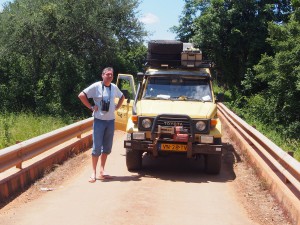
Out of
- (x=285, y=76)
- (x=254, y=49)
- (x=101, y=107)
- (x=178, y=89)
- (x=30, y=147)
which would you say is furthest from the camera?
(x=254, y=49)

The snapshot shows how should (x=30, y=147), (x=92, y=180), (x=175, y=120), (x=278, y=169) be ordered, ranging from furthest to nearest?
(x=175, y=120) → (x=92, y=180) → (x=30, y=147) → (x=278, y=169)

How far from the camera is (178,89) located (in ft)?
30.3

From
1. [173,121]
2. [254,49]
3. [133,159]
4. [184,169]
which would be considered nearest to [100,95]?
[173,121]

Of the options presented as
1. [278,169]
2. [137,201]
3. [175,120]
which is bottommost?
[137,201]

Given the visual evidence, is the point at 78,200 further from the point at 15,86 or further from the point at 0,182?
the point at 15,86

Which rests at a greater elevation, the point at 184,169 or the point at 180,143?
the point at 180,143

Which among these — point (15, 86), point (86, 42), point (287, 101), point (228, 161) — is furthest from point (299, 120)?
point (15, 86)

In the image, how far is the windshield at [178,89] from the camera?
9102 millimetres

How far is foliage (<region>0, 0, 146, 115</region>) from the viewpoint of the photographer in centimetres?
2470

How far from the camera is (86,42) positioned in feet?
86.5

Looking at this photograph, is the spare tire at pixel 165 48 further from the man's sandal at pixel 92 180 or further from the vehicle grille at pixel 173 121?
the man's sandal at pixel 92 180

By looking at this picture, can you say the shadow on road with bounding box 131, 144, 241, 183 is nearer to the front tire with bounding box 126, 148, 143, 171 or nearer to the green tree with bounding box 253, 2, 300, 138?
the front tire with bounding box 126, 148, 143, 171

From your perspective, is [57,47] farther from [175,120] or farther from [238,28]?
[175,120]

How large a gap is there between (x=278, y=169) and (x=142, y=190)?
217 cm
